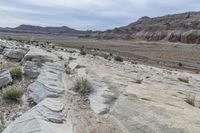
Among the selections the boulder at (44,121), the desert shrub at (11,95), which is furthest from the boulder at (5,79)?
the boulder at (44,121)

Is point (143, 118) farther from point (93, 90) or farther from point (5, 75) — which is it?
point (5, 75)

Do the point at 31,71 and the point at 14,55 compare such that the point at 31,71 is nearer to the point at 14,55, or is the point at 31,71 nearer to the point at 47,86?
the point at 47,86

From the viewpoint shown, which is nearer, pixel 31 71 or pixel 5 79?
pixel 5 79

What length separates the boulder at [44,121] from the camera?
8.30m

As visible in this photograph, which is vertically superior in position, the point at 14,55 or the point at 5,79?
the point at 5,79

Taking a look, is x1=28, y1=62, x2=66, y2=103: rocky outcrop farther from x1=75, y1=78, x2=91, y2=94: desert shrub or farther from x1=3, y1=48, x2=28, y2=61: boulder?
x1=3, y1=48, x2=28, y2=61: boulder

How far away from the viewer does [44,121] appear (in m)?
8.79

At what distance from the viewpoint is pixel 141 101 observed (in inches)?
411

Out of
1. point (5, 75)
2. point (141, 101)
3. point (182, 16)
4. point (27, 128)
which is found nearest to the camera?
point (27, 128)

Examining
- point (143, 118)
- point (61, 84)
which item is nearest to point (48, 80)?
point (61, 84)

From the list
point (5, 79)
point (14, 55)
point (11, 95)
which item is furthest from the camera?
point (14, 55)

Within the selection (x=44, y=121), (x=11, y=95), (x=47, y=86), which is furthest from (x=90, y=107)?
(x=11, y=95)

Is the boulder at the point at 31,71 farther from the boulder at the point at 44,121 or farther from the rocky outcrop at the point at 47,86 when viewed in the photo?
the boulder at the point at 44,121

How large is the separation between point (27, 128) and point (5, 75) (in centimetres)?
630
